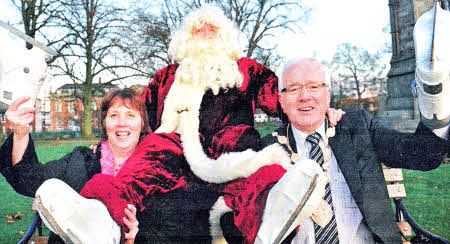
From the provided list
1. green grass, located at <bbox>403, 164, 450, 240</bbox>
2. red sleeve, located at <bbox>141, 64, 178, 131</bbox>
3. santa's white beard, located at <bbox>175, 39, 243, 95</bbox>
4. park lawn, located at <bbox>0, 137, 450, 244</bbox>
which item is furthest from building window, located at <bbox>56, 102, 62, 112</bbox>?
green grass, located at <bbox>403, 164, 450, 240</bbox>

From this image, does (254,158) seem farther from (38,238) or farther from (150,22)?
(38,238)

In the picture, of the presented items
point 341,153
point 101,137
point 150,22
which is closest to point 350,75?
point 341,153

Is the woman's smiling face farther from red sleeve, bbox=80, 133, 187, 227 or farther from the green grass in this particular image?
the green grass

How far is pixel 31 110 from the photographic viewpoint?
1.32 metres

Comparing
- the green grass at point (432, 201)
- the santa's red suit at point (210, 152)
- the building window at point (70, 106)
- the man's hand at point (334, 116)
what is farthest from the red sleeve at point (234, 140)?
the green grass at point (432, 201)

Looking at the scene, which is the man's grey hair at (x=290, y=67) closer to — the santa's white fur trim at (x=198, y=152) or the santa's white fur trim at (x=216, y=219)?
the santa's white fur trim at (x=198, y=152)

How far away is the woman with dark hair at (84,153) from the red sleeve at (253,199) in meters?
0.40

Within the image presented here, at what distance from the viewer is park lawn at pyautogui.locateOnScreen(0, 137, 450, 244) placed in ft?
7.39

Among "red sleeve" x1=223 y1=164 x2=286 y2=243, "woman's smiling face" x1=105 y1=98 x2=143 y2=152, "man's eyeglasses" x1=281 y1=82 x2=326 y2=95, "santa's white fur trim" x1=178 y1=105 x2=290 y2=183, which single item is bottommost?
"red sleeve" x1=223 y1=164 x2=286 y2=243

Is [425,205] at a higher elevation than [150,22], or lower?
lower

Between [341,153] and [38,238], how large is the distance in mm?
1535

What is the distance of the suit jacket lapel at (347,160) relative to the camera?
137cm

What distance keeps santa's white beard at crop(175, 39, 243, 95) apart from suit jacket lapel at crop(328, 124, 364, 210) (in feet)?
1.79

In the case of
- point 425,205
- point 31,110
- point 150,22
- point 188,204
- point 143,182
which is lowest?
point 425,205
